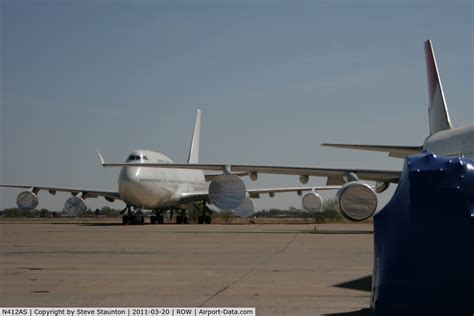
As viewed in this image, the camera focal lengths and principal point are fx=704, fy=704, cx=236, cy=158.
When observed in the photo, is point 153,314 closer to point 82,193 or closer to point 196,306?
point 196,306

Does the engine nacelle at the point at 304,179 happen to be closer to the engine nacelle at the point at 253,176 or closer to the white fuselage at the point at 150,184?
the engine nacelle at the point at 253,176

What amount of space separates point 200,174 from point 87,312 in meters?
38.5

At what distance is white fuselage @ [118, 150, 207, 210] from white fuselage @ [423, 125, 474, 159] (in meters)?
16.0

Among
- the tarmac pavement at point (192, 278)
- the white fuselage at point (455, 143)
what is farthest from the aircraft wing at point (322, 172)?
the tarmac pavement at point (192, 278)

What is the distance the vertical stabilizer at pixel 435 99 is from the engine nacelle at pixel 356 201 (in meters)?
7.10

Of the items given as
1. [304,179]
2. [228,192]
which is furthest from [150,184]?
[304,179]

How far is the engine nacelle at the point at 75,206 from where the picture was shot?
1494 inches

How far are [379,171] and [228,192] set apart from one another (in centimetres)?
558

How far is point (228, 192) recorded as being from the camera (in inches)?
958

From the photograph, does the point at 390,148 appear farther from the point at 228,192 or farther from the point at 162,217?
the point at 162,217

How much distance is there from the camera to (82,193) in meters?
39.3

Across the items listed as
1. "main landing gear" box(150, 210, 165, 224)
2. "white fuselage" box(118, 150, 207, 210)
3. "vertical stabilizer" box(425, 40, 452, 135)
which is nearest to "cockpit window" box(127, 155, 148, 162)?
"white fuselage" box(118, 150, 207, 210)

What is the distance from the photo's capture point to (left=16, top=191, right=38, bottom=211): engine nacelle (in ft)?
117

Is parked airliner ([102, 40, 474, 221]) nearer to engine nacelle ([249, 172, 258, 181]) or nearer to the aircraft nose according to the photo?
engine nacelle ([249, 172, 258, 181])
